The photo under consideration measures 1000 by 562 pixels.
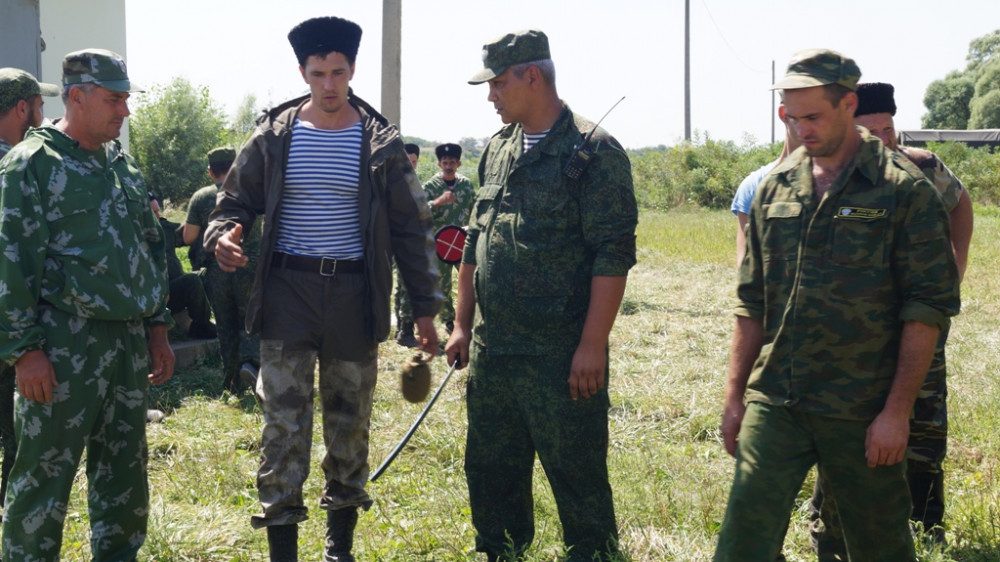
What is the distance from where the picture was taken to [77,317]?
3604 millimetres

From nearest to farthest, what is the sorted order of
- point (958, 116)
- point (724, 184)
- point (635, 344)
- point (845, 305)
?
point (845, 305)
point (635, 344)
point (724, 184)
point (958, 116)

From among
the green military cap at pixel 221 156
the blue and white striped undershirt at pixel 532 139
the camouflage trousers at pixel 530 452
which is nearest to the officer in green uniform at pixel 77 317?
the camouflage trousers at pixel 530 452

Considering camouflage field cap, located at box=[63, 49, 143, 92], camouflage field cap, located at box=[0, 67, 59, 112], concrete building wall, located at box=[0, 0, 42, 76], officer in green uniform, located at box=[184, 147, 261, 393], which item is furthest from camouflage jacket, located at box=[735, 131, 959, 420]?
concrete building wall, located at box=[0, 0, 42, 76]

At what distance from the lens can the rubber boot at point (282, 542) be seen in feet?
12.7

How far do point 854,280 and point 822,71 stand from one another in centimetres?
64

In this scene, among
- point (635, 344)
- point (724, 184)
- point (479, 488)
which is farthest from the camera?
point (724, 184)

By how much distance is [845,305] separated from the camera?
301 centimetres

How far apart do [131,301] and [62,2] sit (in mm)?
13714

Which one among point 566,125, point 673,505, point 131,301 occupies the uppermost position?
point 566,125

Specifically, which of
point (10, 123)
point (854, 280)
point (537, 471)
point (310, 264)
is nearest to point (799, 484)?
point (854, 280)

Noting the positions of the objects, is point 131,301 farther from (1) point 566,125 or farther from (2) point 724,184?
(2) point 724,184

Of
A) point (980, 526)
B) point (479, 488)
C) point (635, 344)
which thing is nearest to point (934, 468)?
point (980, 526)

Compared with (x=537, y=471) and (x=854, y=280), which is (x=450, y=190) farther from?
(x=854, y=280)

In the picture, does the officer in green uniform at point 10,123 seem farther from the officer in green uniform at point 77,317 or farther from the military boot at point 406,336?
the military boot at point 406,336
